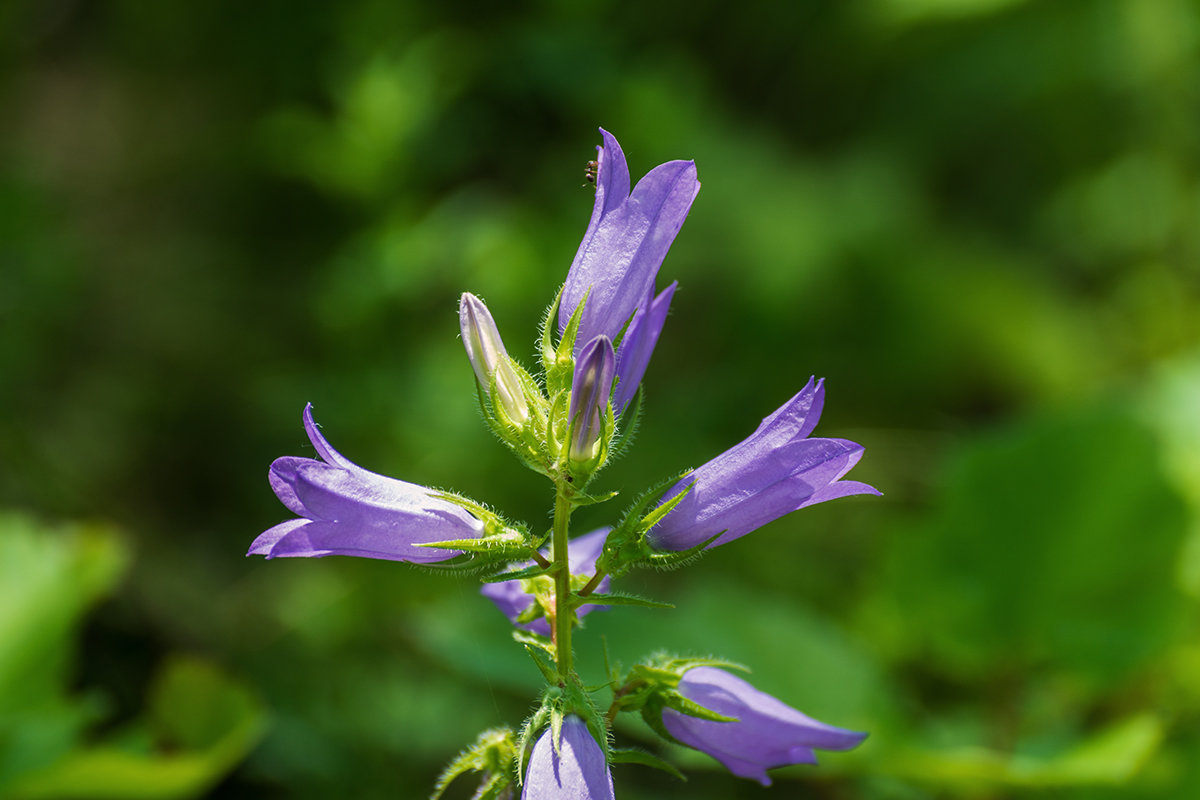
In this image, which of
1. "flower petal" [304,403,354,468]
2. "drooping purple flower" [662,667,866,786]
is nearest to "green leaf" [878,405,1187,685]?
"drooping purple flower" [662,667,866,786]

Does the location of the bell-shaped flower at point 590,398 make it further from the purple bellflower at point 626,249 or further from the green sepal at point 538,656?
the green sepal at point 538,656

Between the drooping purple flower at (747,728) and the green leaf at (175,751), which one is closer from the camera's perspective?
the drooping purple flower at (747,728)

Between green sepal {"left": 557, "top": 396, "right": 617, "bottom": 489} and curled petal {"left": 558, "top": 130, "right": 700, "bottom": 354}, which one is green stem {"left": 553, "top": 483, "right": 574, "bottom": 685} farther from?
curled petal {"left": 558, "top": 130, "right": 700, "bottom": 354}

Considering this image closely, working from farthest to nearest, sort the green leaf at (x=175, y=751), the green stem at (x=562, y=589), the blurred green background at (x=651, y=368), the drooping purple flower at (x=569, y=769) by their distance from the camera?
the blurred green background at (x=651, y=368) → the green leaf at (x=175, y=751) → the green stem at (x=562, y=589) → the drooping purple flower at (x=569, y=769)

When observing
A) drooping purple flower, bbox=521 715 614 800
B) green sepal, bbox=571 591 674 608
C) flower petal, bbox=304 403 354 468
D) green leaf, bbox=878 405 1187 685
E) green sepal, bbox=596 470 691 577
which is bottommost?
drooping purple flower, bbox=521 715 614 800

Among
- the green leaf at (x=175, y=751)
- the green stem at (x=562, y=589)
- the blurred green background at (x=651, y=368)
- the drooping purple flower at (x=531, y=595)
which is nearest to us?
the green stem at (x=562, y=589)

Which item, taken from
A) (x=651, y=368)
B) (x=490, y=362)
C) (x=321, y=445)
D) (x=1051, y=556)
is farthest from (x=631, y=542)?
(x=651, y=368)

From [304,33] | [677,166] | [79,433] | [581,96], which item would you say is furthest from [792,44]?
[677,166]

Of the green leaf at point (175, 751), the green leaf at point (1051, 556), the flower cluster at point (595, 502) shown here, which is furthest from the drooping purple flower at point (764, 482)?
the green leaf at point (1051, 556)
